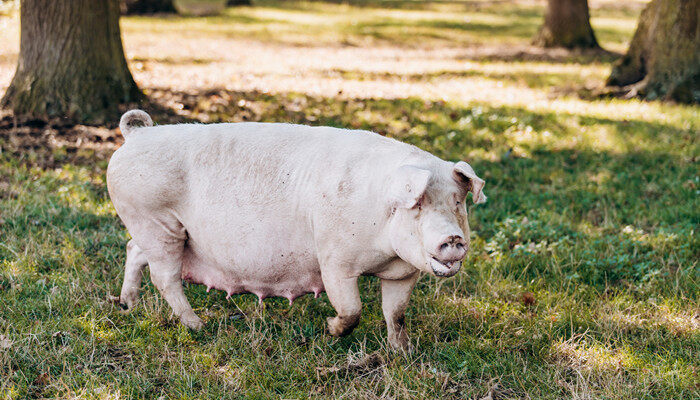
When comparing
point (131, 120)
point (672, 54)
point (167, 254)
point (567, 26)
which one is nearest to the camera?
point (167, 254)

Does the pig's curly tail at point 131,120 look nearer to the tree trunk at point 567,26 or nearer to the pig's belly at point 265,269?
the pig's belly at point 265,269

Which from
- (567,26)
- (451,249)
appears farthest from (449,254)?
(567,26)

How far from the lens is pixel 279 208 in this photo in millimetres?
3816

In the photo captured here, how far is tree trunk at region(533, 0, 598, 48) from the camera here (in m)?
14.8

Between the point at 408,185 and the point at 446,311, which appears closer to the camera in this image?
the point at 408,185

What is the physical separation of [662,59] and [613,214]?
496cm

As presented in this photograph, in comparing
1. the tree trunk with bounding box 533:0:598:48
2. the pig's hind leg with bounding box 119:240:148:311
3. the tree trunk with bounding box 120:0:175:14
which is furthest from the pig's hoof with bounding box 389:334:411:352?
the tree trunk with bounding box 120:0:175:14

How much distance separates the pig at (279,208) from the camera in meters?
3.51

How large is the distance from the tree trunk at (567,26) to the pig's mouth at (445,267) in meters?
12.9

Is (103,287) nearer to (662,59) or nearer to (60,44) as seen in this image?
(60,44)

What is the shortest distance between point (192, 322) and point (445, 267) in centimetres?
176

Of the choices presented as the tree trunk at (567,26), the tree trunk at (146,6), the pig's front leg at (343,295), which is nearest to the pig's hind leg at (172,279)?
the pig's front leg at (343,295)

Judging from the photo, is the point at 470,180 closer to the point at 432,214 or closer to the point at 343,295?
the point at 432,214

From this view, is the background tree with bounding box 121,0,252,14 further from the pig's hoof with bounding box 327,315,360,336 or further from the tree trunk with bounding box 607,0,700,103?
the pig's hoof with bounding box 327,315,360,336
